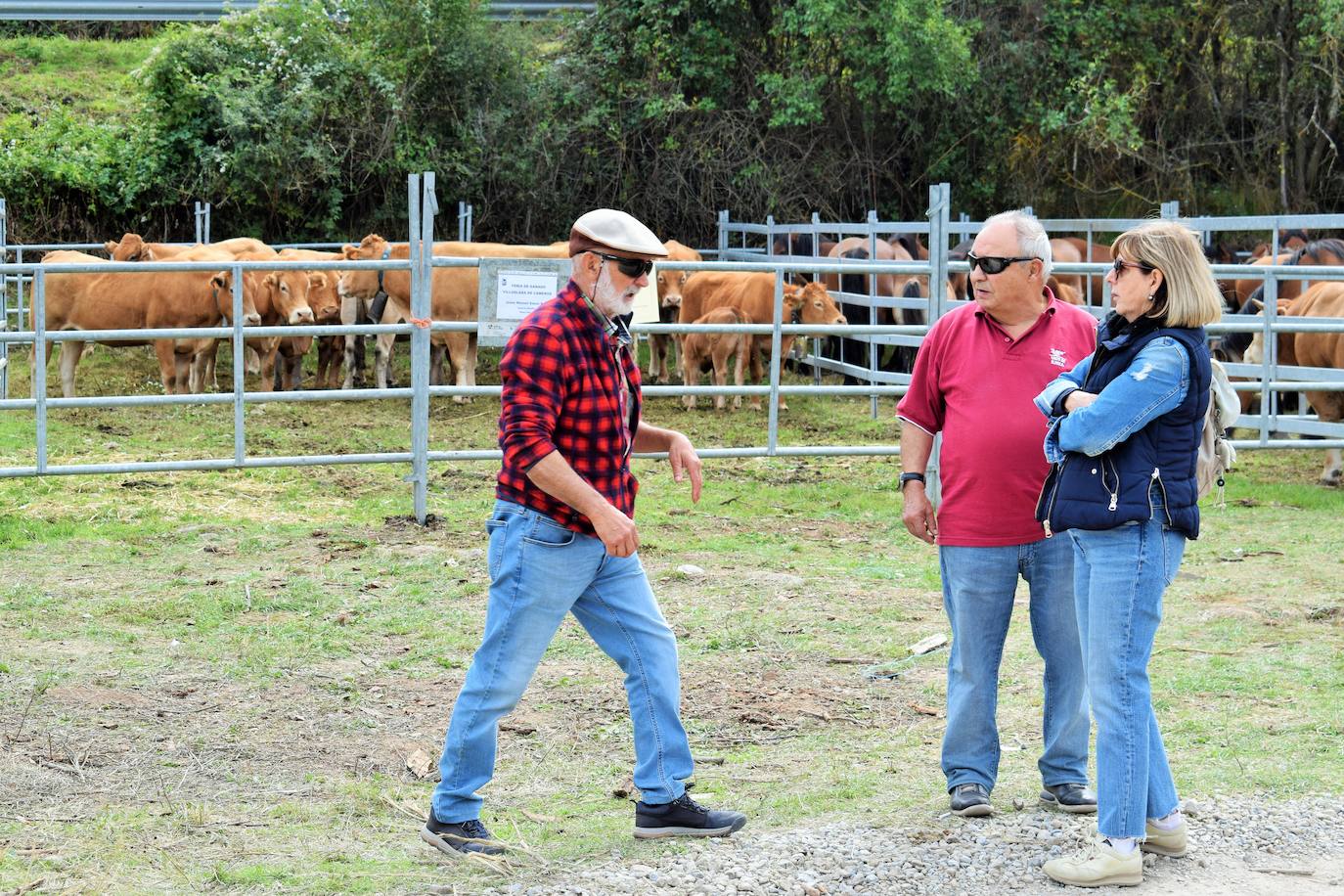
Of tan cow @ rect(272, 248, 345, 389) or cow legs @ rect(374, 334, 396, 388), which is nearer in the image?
cow legs @ rect(374, 334, 396, 388)

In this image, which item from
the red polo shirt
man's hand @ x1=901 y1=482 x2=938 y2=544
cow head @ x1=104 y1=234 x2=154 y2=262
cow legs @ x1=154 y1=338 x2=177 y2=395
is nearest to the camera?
the red polo shirt

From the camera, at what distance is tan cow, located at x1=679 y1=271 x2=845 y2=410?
44.8 feet

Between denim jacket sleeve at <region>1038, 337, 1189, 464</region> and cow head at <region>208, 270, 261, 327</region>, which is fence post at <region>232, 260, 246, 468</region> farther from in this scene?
denim jacket sleeve at <region>1038, 337, 1189, 464</region>

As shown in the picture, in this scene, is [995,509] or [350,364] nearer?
[995,509]

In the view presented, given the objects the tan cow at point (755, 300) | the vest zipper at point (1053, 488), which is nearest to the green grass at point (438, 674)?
the vest zipper at point (1053, 488)

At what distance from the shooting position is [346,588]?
6.95 meters

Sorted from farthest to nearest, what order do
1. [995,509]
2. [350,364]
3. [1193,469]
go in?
[350,364] → [995,509] → [1193,469]

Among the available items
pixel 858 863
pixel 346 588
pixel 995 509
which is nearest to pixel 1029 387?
pixel 995 509

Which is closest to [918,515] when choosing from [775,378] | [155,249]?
[775,378]

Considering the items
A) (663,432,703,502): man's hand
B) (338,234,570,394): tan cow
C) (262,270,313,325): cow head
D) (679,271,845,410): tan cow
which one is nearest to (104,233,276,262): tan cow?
(262,270,313,325): cow head

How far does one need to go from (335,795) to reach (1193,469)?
8.25 feet

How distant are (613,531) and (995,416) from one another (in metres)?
1.16

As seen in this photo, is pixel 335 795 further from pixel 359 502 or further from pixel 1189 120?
pixel 1189 120

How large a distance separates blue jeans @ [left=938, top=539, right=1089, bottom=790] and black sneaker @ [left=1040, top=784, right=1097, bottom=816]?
0.02 metres
